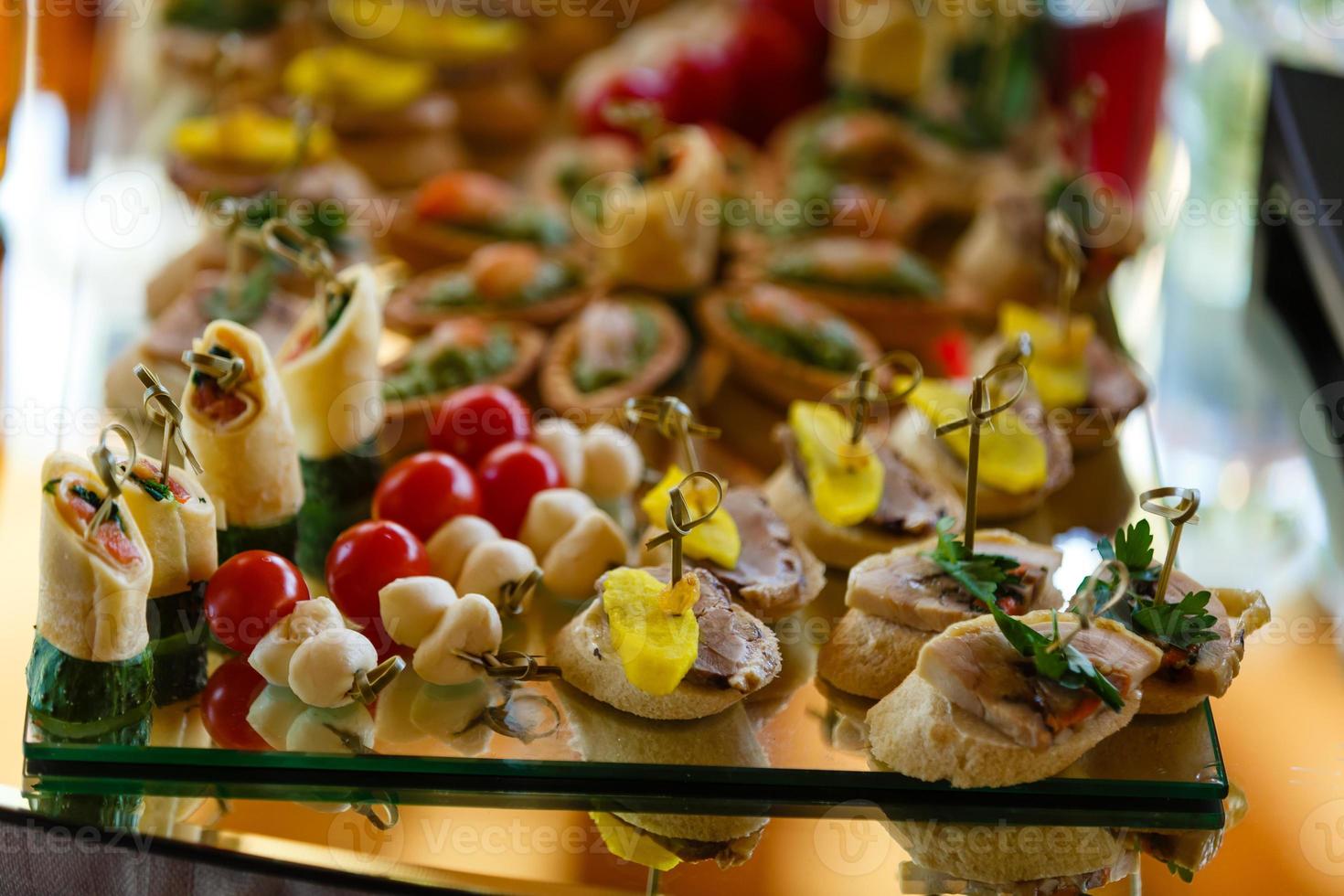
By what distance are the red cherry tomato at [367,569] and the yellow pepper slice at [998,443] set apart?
868mm

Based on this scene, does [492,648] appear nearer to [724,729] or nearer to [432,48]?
[724,729]

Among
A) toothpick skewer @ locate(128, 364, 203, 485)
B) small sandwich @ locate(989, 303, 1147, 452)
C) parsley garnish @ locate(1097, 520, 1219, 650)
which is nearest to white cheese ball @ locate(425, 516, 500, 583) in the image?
toothpick skewer @ locate(128, 364, 203, 485)

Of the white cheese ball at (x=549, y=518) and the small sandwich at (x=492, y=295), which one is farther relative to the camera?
the small sandwich at (x=492, y=295)

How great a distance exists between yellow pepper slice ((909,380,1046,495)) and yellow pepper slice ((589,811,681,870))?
827 millimetres

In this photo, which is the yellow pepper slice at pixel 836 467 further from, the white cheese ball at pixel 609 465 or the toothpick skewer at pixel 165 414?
the toothpick skewer at pixel 165 414

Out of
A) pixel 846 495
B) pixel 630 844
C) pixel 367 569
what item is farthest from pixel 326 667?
pixel 846 495

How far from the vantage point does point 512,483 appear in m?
2.14

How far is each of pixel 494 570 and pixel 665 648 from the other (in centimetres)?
31

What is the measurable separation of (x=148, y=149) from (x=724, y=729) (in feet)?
6.84

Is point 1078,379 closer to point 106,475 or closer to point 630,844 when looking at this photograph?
point 630,844

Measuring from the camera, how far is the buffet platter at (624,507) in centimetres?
174

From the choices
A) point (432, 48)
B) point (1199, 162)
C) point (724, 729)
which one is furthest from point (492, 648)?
point (1199, 162)

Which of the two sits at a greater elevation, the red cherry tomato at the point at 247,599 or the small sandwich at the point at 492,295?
the small sandwich at the point at 492,295

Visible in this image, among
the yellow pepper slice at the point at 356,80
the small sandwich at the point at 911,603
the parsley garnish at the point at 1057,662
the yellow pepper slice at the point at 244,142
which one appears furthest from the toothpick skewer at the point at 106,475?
the yellow pepper slice at the point at 356,80
